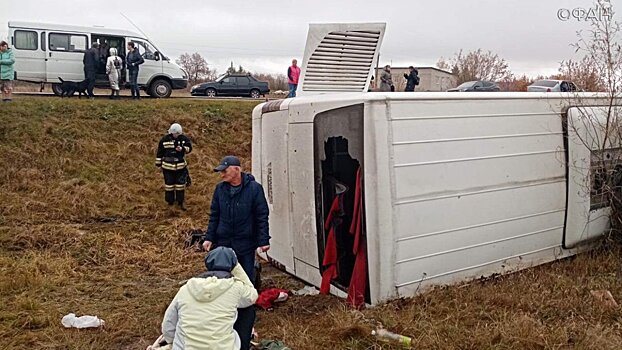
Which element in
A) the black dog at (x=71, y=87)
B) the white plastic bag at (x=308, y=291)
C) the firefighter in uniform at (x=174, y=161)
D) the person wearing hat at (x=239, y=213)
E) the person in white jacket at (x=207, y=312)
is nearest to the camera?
the person in white jacket at (x=207, y=312)

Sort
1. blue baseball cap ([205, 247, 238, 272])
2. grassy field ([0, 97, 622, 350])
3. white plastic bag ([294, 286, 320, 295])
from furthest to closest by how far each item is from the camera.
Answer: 1. white plastic bag ([294, 286, 320, 295])
2. grassy field ([0, 97, 622, 350])
3. blue baseball cap ([205, 247, 238, 272])

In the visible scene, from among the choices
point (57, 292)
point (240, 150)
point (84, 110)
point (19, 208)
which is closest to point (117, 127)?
point (84, 110)

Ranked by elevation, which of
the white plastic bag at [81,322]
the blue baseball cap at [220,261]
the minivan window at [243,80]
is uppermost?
the minivan window at [243,80]

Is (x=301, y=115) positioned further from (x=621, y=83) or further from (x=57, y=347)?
(x=621, y=83)

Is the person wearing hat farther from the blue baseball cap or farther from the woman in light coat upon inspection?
the woman in light coat

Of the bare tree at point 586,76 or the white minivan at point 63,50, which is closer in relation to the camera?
the bare tree at point 586,76

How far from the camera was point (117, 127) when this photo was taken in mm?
12547

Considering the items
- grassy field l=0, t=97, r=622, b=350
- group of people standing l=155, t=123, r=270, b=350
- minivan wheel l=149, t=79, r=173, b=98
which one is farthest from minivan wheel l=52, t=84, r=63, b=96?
group of people standing l=155, t=123, r=270, b=350

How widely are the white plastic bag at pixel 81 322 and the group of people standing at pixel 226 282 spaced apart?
1134mm

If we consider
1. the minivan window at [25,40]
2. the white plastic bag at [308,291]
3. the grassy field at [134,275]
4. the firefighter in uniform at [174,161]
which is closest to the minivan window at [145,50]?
the minivan window at [25,40]

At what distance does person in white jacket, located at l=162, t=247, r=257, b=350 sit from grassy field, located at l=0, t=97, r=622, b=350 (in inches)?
38.9

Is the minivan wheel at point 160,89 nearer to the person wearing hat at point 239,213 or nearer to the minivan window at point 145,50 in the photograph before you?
the minivan window at point 145,50

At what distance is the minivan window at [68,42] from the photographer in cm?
1481

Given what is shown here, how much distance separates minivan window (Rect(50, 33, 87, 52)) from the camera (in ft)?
48.6
